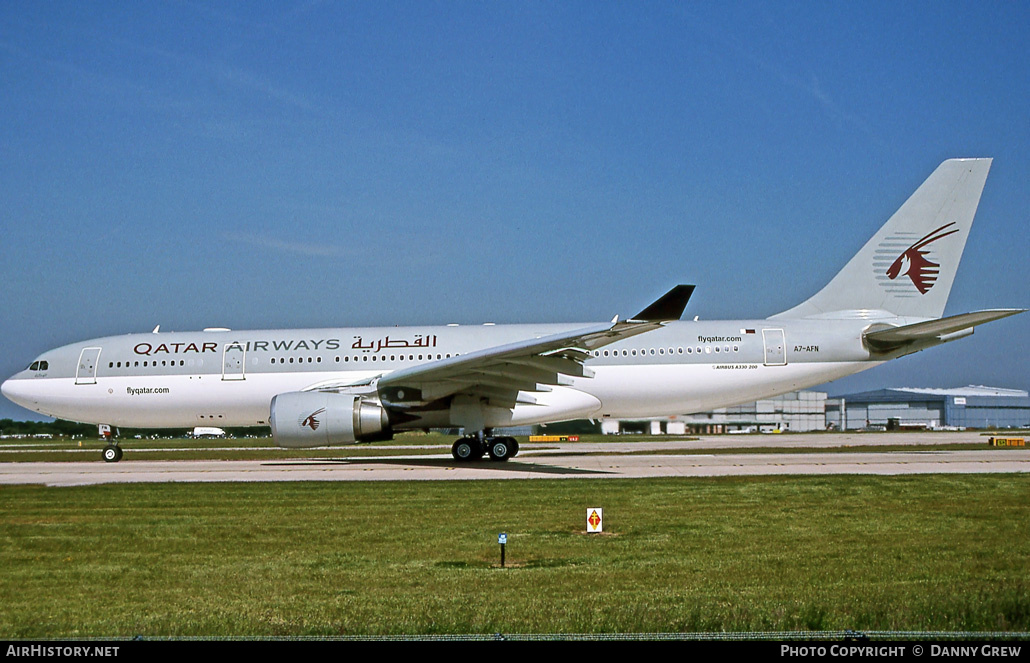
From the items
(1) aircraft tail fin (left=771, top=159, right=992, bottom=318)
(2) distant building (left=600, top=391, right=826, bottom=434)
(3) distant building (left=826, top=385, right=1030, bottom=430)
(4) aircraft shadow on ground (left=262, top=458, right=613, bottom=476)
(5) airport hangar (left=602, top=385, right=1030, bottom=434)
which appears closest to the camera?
(4) aircraft shadow on ground (left=262, top=458, right=613, bottom=476)

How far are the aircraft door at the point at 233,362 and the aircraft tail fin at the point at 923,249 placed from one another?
15699 millimetres

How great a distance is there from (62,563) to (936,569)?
827 cm

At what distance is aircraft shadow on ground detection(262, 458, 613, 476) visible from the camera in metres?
19.2

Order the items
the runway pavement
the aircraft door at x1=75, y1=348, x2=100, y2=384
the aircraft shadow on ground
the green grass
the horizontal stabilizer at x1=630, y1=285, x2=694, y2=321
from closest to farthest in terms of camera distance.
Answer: the green grass, the horizontal stabilizer at x1=630, y1=285, x2=694, y2=321, the runway pavement, the aircraft shadow on ground, the aircraft door at x1=75, y1=348, x2=100, y2=384

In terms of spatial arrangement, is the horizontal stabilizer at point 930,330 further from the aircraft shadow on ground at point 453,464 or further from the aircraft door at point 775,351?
the aircraft shadow on ground at point 453,464

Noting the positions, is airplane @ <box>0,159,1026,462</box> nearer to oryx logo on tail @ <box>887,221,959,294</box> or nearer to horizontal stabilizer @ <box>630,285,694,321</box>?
oryx logo on tail @ <box>887,221,959,294</box>

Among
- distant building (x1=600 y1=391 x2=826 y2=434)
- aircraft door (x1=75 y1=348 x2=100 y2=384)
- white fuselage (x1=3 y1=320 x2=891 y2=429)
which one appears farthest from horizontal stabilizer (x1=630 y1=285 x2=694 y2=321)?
distant building (x1=600 y1=391 x2=826 y2=434)

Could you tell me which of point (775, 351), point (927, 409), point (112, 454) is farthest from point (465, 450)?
point (927, 409)

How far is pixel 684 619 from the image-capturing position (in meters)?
5.99

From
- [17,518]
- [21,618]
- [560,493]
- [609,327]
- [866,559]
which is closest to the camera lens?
[21,618]

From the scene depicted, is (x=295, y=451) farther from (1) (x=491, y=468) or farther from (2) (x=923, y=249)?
Answer: (2) (x=923, y=249)

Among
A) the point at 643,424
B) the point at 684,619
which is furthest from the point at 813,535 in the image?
the point at 643,424

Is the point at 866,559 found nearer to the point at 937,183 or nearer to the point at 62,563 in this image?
the point at 62,563

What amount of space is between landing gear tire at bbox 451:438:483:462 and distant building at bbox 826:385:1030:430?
253ft
